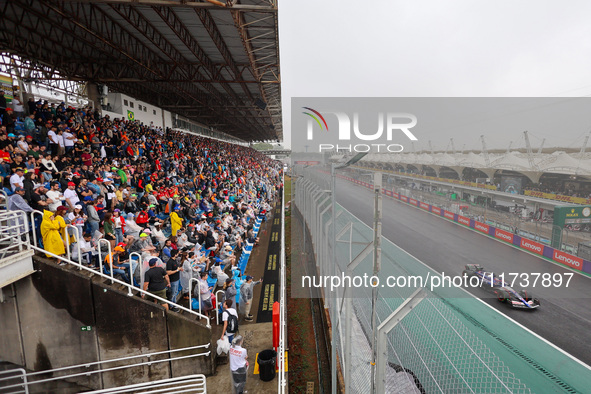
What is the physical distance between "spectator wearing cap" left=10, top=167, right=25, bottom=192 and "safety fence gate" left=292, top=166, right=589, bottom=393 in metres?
6.02

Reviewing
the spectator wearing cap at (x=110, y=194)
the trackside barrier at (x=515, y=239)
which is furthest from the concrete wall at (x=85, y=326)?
the trackside barrier at (x=515, y=239)

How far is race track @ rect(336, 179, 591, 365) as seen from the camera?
956 centimetres

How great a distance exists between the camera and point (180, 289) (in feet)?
23.0

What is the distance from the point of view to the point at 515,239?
18500mm

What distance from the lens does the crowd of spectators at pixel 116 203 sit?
5832 mm

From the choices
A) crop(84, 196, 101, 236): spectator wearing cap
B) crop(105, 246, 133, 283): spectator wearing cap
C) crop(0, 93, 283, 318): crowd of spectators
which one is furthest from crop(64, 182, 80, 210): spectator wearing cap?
crop(105, 246, 133, 283): spectator wearing cap

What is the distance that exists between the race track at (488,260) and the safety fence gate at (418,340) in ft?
3.06

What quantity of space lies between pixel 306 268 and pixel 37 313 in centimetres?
774

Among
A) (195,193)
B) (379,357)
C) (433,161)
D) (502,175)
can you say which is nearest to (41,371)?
(379,357)

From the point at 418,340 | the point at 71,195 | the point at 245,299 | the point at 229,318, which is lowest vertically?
the point at 418,340

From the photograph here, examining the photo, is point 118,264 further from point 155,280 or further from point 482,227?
point 482,227

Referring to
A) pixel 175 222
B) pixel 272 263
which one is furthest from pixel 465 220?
pixel 175 222

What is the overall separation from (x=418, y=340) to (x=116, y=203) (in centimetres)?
816

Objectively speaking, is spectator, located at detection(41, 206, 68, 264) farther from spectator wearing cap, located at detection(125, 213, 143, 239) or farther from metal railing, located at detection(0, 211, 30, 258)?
spectator wearing cap, located at detection(125, 213, 143, 239)
